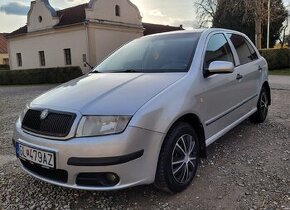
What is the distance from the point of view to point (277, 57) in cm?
2098

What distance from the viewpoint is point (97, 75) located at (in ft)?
13.1

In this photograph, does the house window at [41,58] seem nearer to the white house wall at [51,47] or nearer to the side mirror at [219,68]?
the white house wall at [51,47]

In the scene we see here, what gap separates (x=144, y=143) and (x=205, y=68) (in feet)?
4.55

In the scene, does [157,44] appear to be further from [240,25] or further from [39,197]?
[240,25]

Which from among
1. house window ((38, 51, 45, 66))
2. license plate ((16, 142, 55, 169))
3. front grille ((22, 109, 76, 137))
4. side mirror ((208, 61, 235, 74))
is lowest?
house window ((38, 51, 45, 66))

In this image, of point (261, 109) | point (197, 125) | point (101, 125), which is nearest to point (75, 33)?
point (261, 109)

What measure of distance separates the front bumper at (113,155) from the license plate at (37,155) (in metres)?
0.05

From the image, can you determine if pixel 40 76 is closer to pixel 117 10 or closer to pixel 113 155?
pixel 117 10

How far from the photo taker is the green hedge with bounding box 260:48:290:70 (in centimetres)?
2097

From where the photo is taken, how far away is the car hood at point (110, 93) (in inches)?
113

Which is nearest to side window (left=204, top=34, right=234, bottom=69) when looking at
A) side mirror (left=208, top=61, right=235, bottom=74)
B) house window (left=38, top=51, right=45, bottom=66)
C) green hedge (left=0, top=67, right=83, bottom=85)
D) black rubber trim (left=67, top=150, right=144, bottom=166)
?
side mirror (left=208, top=61, right=235, bottom=74)

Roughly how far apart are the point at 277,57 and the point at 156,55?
19.1 meters

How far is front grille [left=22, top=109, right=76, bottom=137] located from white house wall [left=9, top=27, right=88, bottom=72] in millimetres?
21540

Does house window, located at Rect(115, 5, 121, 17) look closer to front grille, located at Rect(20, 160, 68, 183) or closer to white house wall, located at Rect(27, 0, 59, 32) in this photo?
white house wall, located at Rect(27, 0, 59, 32)
